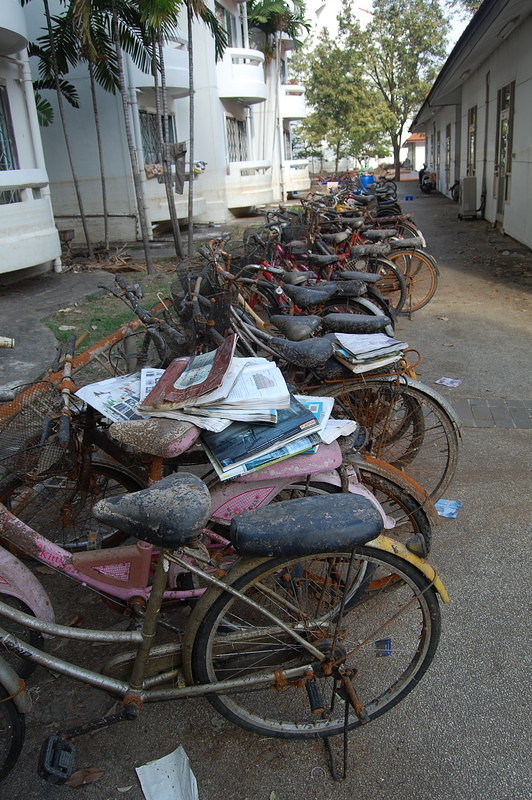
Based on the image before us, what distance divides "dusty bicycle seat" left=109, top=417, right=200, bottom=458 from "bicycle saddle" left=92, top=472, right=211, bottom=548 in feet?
1.09

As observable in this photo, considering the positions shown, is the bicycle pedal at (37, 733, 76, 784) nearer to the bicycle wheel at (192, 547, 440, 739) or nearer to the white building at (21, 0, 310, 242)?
the bicycle wheel at (192, 547, 440, 739)

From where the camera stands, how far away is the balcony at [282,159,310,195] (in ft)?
83.0

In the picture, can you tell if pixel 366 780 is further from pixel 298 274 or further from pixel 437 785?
pixel 298 274

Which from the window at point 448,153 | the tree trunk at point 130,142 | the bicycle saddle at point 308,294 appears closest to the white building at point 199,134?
the tree trunk at point 130,142

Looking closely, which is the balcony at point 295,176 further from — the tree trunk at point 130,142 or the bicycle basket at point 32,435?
the bicycle basket at point 32,435

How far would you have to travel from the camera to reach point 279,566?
1789 millimetres

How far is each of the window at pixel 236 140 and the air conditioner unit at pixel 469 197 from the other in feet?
24.3

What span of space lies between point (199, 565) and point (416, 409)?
72.7 inches

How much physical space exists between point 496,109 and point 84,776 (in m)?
14.3

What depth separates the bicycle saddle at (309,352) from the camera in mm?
2963

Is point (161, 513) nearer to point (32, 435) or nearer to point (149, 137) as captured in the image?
point (32, 435)

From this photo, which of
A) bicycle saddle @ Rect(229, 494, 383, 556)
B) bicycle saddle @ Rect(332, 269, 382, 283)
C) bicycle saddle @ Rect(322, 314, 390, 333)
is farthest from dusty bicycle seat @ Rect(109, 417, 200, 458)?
bicycle saddle @ Rect(332, 269, 382, 283)

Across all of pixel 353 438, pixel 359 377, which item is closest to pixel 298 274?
pixel 359 377

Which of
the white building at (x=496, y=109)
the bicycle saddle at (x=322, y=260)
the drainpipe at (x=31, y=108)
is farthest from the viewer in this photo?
the white building at (x=496, y=109)
